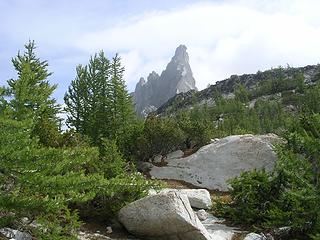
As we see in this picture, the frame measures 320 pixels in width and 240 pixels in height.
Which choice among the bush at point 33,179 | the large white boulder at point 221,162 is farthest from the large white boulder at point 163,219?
the large white boulder at point 221,162

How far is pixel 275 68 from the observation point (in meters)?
141

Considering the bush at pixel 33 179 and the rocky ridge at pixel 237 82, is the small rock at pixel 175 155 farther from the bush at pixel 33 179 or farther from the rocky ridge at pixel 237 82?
the rocky ridge at pixel 237 82

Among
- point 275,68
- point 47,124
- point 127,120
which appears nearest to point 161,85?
point 275,68

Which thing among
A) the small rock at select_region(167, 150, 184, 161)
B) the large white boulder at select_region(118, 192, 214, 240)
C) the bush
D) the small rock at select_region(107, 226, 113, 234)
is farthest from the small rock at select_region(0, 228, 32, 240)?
the small rock at select_region(167, 150, 184, 161)

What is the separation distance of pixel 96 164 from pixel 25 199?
23.5 ft

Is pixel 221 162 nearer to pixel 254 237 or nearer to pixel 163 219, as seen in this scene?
pixel 254 237

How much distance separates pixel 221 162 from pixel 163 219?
1518 centimetres

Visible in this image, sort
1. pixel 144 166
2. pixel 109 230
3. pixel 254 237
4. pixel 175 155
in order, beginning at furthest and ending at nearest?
pixel 175 155 → pixel 144 166 → pixel 254 237 → pixel 109 230

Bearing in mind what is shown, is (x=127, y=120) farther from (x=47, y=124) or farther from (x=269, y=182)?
(x=269, y=182)

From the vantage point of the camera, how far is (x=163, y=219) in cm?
1231

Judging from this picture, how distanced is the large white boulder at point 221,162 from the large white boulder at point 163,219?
13.0 meters

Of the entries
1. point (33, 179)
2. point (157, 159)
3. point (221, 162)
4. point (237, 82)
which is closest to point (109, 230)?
point (33, 179)

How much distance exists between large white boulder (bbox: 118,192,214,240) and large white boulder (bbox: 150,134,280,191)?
13032 mm

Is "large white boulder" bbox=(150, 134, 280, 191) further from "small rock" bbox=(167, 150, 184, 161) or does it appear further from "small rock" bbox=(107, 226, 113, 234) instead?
"small rock" bbox=(107, 226, 113, 234)
